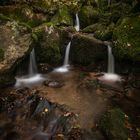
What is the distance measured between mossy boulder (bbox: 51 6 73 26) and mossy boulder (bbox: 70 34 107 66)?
3.21 meters

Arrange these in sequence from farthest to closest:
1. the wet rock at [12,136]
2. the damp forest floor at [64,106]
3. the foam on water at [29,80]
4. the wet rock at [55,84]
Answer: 1. the foam on water at [29,80]
2. the wet rock at [55,84]
3. the damp forest floor at [64,106]
4. the wet rock at [12,136]

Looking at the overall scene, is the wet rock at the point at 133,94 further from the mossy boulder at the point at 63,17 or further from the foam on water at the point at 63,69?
the mossy boulder at the point at 63,17

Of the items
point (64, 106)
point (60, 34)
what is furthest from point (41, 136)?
point (60, 34)

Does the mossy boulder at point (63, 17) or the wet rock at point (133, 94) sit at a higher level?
the mossy boulder at point (63, 17)

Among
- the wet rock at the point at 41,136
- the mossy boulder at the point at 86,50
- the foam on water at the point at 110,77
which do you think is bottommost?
the wet rock at the point at 41,136

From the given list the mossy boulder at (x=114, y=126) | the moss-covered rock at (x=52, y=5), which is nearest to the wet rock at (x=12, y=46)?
the mossy boulder at (x=114, y=126)

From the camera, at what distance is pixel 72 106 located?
30.5 ft

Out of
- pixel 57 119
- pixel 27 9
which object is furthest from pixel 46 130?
pixel 27 9

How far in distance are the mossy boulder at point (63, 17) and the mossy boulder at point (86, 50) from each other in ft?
10.5

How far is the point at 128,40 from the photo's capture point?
39.2 feet

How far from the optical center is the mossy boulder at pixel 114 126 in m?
7.09

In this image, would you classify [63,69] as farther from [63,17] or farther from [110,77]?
[63,17]

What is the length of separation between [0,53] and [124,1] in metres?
9.43

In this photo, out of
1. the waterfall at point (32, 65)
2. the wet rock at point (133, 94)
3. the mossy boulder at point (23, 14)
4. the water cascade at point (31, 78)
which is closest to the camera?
the wet rock at point (133, 94)
